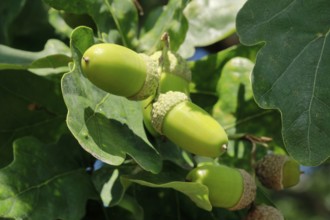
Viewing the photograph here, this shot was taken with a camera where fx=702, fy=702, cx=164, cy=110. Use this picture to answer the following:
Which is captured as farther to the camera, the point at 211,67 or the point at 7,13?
the point at 7,13

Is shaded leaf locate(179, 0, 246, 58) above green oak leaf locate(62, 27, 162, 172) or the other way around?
the other way around

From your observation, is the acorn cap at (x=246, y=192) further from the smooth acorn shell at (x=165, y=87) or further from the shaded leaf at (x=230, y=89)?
the shaded leaf at (x=230, y=89)

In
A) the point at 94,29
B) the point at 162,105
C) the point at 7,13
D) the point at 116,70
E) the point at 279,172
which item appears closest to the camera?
the point at 116,70

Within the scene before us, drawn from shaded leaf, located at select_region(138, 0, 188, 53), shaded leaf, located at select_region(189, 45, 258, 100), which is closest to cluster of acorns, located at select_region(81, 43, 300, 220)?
shaded leaf, located at select_region(138, 0, 188, 53)

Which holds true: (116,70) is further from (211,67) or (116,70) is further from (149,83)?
(211,67)

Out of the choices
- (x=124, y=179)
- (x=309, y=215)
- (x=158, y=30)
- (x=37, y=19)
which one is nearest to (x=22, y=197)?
(x=124, y=179)

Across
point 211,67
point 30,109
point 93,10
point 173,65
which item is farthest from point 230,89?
point 30,109

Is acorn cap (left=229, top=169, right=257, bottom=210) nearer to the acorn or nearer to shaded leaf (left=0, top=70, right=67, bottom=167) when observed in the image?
the acorn
